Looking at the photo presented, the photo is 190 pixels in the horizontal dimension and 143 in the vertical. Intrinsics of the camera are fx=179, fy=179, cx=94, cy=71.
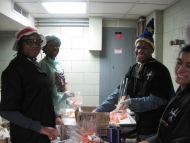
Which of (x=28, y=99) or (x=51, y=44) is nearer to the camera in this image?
(x=28, y=99)

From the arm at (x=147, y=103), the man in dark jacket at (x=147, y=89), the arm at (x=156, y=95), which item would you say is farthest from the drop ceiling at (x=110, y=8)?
the arm at (x=147, y=103)

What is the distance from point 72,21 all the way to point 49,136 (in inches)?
113

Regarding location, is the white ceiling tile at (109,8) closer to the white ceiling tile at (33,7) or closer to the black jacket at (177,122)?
the white ceiling tile at (33,7)

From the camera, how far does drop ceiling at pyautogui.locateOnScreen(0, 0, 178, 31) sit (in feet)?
9.26

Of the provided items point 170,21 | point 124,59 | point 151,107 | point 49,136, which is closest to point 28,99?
point 49,136

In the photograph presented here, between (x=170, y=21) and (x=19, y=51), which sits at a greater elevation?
(x=170, y=21)

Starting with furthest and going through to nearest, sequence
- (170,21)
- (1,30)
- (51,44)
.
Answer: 1. (1,30)
2. (170,21)
3. (51,44)

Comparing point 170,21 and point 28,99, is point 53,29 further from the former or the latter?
point 28,99

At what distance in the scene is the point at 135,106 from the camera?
163 cm

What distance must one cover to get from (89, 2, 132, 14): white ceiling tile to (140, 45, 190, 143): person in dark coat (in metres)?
2.05

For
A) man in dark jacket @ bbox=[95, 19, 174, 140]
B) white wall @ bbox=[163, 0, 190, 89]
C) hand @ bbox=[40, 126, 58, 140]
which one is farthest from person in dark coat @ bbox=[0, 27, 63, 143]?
white wall @ bbox=[163, 0, 190, 89]

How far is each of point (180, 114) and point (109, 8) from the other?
251 centimetres

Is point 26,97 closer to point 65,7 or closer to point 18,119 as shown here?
point 18,119

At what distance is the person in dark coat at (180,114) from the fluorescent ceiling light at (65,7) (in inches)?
85.6
